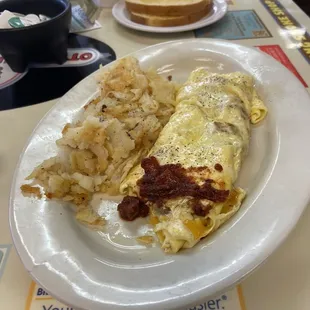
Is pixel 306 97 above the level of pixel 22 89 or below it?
above

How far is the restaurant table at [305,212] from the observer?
2.61 ft

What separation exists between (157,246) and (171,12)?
4.29ft

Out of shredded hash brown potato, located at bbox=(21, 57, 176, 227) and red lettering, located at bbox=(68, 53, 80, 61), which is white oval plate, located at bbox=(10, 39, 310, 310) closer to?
shredded hash brown potato, located at bbox=(21, 57, 176, 227)

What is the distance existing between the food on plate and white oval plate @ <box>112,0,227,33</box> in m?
0.04

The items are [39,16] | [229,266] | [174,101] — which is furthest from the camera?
[39,16]

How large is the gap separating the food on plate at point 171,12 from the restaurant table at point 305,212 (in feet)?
0.21

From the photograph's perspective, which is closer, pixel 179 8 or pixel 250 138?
pixel 250 138

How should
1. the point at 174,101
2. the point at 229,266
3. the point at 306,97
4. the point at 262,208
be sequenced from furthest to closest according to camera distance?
the point at 174,101 < the point at 306,97 < the point at 262,208 < the point at 229,266

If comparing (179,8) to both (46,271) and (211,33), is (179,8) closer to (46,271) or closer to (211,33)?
(211,33)

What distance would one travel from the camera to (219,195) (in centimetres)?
91

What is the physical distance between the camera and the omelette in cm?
88

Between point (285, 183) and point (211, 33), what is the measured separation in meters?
1.17

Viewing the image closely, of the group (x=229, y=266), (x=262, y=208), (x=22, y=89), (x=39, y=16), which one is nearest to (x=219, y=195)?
(x=262, y=208)

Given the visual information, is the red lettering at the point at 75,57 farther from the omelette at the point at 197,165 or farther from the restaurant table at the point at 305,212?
the omelette at the point at 197,165
